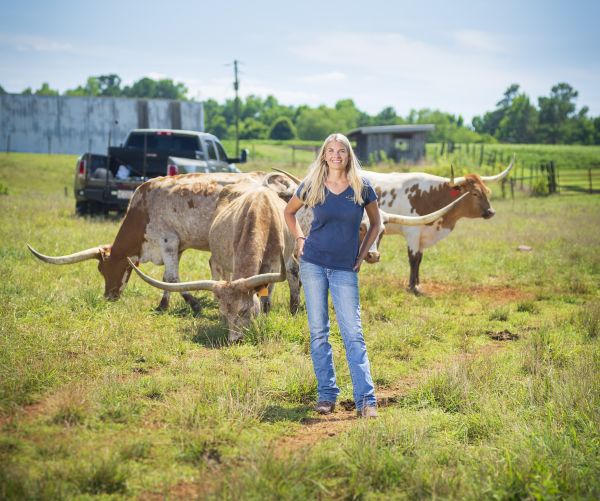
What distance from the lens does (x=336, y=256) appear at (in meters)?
4.77

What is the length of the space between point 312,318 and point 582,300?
6.02 meters

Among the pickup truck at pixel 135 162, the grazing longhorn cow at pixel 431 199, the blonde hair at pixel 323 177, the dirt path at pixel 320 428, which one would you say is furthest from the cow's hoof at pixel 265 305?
the pickup truck at pixel 135 162

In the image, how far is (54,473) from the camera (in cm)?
350

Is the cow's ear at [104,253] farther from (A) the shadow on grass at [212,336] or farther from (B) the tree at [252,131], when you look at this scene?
(B) the tree at [252,131]

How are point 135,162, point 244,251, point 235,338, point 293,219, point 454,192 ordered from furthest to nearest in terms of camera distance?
point 135,162
point 454,192
point 244,251
point 235,338
point 293,219

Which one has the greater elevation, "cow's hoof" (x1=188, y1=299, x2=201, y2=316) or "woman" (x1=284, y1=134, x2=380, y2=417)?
"woman" (x1=284, y1=134, x2=380, y2=417)

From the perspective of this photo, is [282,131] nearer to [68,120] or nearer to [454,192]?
[68,120]

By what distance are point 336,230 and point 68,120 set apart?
44.8 meters

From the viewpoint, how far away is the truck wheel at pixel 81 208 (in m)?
16.9

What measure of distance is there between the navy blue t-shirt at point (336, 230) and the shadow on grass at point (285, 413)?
111 cm

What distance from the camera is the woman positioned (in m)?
4.77

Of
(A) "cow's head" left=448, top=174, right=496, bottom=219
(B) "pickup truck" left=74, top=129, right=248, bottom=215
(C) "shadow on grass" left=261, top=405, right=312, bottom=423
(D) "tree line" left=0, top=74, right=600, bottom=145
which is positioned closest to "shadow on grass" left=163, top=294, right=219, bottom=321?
(C) "shadow on grass" left=261, top=405, right=312, bottom=423

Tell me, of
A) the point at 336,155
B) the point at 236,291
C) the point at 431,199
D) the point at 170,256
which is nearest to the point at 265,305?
the point at 236,291

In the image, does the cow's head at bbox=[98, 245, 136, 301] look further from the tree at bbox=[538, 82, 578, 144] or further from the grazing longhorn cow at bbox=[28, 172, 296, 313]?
the tree at bbox=[538, 82, 578, 144]
